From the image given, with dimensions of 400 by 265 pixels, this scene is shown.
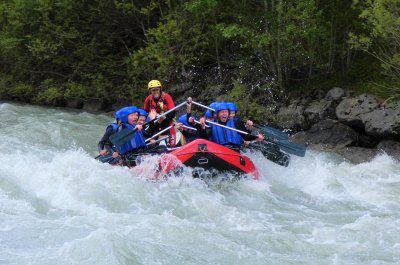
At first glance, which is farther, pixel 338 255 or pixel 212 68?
pixel 212 68

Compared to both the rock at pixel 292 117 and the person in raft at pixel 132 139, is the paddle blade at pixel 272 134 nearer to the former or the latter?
the person in raft at pixel 132 139

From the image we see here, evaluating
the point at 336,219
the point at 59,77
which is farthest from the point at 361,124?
the point at 59,77

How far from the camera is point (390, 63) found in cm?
1098

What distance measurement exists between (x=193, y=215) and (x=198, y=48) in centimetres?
1034

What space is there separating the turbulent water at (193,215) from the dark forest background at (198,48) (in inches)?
149

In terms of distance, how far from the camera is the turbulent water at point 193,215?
5.13 m

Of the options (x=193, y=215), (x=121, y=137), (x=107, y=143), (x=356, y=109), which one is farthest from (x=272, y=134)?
(x=356, y=109)

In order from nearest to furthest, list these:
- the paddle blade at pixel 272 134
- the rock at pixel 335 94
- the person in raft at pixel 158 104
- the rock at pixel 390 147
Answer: the paddle blade at pixel 272 134
the person in raft at pixel 158 104
the rock at pixel 390 147
the rock at pixel 335 94

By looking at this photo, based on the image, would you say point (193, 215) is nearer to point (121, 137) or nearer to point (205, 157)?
point (205, 157)

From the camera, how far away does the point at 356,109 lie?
1155 centimetres

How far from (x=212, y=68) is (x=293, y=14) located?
161 inches

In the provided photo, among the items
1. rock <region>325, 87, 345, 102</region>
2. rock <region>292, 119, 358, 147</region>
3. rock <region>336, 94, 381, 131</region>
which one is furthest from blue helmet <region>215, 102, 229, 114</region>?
rock <region>325, 87, 345, 102</region>

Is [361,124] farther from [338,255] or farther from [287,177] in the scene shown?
[338,255]

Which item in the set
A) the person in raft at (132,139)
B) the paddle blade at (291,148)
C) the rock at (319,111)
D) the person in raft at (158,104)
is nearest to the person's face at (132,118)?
the person in raft at (132,139)
